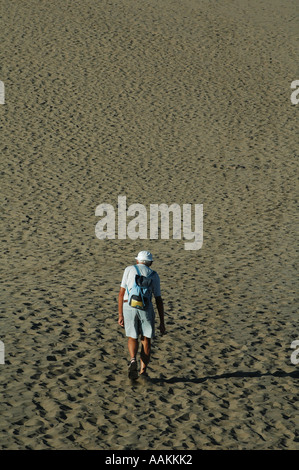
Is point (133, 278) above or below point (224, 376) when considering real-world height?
above

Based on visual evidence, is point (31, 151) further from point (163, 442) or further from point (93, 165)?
point (163, 442)

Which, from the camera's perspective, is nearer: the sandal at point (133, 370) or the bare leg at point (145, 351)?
the sandal at point (133, 370)

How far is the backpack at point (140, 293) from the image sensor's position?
624cm

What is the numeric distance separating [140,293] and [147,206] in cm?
850

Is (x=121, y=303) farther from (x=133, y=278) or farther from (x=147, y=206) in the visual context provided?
(x=147, y=206)

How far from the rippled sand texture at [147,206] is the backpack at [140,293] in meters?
0.88

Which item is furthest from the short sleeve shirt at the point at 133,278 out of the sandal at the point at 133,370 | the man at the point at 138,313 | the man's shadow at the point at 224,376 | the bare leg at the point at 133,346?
the man's shadow at the point at 224,376

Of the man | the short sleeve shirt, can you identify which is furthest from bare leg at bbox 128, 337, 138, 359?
the short sleeve shirt

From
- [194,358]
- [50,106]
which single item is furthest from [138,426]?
[50,106]

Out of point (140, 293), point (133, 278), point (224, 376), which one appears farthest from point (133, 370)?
point (224, 376)

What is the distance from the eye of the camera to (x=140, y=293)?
6.23 metres

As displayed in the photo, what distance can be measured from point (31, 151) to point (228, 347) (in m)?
11.5

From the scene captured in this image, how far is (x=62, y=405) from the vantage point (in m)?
5.96

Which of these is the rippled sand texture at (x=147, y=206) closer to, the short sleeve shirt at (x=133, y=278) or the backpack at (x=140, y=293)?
the backpack at (x=140, y=293)
